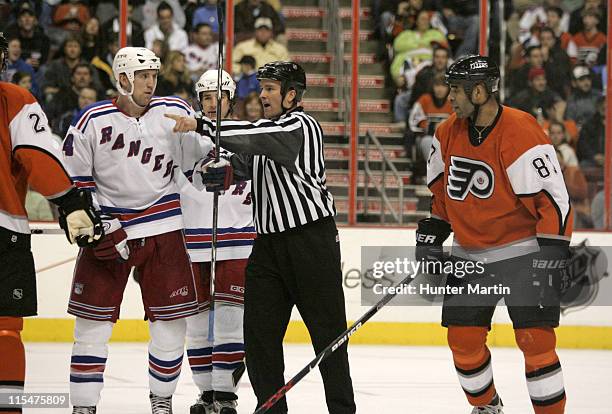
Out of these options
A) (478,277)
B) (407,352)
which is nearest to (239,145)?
(478,277)

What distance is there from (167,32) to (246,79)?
0.66 meters

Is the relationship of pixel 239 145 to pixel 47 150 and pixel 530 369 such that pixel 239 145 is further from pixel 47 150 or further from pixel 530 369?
pixel 530 369

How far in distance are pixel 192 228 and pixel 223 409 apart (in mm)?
812

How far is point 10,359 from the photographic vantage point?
3.71 metres

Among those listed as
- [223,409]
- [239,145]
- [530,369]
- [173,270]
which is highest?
[239,145]

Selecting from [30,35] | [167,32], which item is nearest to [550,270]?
[167,32]

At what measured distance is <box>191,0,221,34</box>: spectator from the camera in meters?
8.47

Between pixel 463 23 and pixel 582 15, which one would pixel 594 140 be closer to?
pixel 582 15

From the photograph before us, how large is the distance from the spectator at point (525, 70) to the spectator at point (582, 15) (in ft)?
0.94

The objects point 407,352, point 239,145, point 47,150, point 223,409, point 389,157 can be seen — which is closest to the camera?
point 47,150

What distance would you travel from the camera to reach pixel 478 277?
14.6ft

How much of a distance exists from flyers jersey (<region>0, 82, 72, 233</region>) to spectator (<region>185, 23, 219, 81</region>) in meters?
4.68

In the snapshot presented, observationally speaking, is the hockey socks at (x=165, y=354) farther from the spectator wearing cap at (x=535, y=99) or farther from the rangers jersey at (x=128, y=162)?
the spectator wearing cap at (x=535, y=99)

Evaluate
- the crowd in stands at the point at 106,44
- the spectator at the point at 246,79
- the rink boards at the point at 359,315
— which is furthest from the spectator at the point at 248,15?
the rink boards at the point at 359,315
